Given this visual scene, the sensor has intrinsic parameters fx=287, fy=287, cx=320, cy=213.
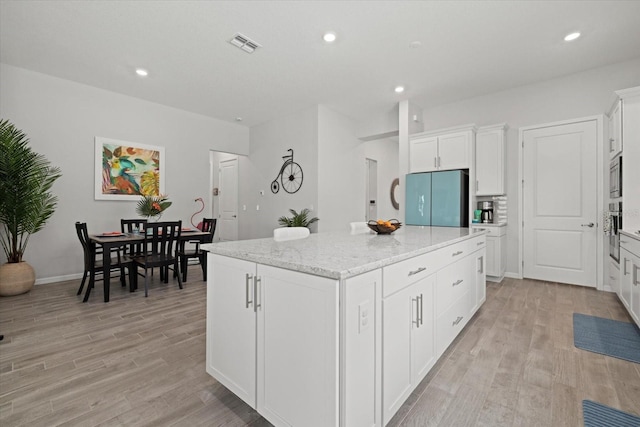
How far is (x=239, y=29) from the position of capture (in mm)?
3072

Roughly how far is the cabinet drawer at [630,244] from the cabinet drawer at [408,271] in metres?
1.97

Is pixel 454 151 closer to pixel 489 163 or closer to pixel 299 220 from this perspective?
pixel 489 163

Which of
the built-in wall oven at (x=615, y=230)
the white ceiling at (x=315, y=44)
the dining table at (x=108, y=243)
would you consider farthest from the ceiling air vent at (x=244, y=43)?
the built-in wall oven at (x=615, y=230)

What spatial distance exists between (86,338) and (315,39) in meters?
3.64

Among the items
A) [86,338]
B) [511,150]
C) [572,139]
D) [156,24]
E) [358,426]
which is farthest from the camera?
[511,150]

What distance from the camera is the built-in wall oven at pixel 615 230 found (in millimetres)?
3117

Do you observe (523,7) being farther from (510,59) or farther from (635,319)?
(635,319)

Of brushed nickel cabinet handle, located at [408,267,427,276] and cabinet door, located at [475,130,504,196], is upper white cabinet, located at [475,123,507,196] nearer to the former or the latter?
cabinet door, located at [475,130,504,196]

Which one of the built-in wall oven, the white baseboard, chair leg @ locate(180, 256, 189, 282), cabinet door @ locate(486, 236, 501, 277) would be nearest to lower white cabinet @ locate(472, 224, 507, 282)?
cabinet door @ locate(486, 236, 501, 277)

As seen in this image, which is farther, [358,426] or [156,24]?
[156,24]

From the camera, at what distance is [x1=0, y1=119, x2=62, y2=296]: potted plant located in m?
3.39

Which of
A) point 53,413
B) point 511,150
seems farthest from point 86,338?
point 511,150

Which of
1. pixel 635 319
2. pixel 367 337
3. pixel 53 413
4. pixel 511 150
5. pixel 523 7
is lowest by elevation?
pixel 53 413

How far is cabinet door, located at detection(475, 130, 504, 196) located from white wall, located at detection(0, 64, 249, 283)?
535cm
